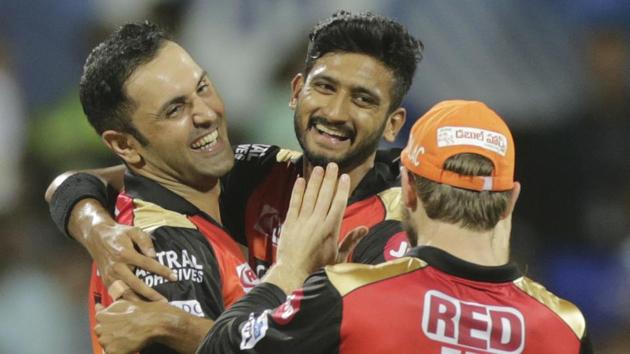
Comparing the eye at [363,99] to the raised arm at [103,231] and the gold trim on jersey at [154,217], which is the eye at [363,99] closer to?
the gold trim on jersey at [154,217]

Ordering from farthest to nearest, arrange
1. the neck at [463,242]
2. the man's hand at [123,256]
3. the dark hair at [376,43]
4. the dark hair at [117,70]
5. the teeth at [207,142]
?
the dark hair at [376,43], the teeth at [207,142], the dark hair at [117,70], the man's hand at [123,256], the neck at [463,242]

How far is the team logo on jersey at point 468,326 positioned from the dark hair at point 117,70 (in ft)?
4.74

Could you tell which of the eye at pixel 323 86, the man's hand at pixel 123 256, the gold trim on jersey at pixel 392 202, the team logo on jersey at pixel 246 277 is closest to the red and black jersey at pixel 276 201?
the gold trim on jersey at pixel 392 202

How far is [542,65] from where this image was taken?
21.7 feet

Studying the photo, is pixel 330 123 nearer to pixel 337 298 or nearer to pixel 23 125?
pixel 337 298

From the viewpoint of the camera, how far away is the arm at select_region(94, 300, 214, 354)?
126 inches

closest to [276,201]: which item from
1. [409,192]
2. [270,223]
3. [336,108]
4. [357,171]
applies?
[270,223]

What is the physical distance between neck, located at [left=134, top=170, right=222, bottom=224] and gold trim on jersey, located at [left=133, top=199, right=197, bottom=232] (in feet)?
0.49

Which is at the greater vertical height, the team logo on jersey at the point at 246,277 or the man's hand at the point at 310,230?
the man's hand at the point at 310,230

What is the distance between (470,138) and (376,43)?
107 centimetres

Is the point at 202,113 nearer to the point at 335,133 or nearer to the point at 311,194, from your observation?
the point at 335,133

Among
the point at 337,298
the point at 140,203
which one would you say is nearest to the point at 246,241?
the point at 140,203

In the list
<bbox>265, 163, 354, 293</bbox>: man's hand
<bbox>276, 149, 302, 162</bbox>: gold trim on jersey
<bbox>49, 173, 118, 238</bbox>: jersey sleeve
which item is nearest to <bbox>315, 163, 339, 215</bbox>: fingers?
<bbox>265, 163, 354, 293</bbox>: man's hand

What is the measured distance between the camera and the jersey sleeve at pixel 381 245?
3.51m
